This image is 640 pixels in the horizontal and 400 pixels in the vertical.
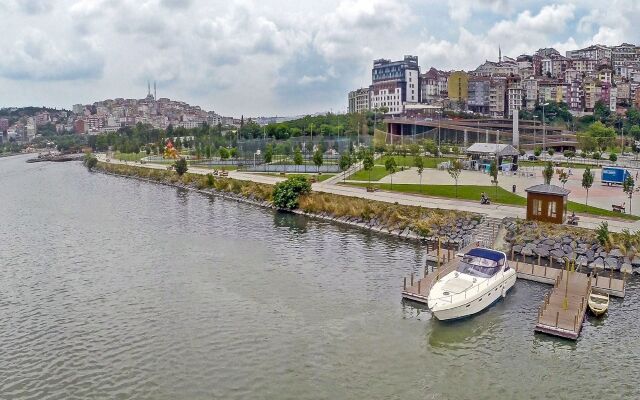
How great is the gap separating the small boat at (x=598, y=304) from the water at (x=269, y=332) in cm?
43

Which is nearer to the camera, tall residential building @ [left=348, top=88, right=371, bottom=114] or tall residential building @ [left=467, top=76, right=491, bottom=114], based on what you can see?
tall residential building @ [left=467, top=76, right=491, bottom=114]

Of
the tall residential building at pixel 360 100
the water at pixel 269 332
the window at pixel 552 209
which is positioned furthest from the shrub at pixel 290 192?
the tall residential building at pixel 360 100

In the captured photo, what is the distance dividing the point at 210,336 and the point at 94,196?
45593 millimetres

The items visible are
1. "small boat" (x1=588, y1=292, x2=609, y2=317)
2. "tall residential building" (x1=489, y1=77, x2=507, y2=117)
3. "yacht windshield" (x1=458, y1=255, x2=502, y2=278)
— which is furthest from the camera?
"tall residential building" (x1=489, y1=77, x2=507, y2=117)

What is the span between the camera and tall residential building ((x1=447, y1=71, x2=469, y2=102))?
16225cm

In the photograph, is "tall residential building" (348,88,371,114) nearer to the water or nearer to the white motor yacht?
the water

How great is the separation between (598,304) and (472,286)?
510 centimetres

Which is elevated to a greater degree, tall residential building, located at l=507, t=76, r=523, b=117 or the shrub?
tall residential building, located at l=507, t=76, r=523, b=117

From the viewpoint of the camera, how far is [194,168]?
3250 inches

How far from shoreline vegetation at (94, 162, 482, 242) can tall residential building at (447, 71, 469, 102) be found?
11501 centimetres

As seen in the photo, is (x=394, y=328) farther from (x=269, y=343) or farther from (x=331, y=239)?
(x=331, y=239)

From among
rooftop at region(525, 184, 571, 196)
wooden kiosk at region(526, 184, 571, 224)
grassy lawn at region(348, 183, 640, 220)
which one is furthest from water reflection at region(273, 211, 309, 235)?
rooftop at region(525, 184, 571, 196)

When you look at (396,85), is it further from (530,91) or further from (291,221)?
(291,221)

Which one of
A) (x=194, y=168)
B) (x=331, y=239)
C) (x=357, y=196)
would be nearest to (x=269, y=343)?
(x=331, y=239)
